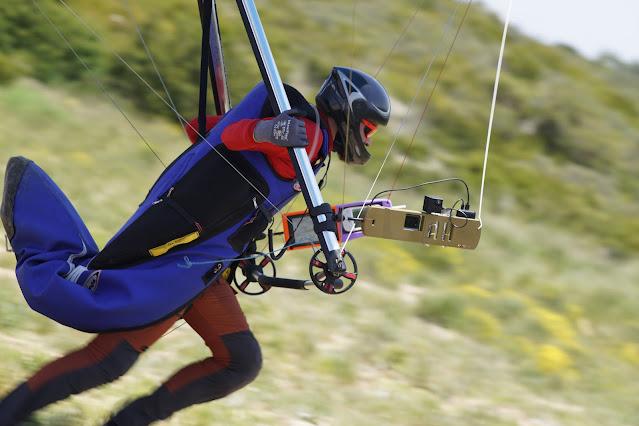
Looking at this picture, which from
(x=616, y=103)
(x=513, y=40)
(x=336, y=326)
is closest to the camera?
(x=336, y=326)

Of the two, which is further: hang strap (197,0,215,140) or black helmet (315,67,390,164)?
hang strap (197,0,215,140)

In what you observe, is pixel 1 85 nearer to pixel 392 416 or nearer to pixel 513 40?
pixel 392 416

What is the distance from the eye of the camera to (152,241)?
10.6ft

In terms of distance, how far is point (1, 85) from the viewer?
11.4 metres

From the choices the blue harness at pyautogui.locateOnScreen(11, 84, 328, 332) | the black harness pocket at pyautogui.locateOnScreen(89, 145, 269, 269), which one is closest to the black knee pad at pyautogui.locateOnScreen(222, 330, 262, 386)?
the blue harness at pyautogui.locateOnScreen(11, 84, 328, 332)

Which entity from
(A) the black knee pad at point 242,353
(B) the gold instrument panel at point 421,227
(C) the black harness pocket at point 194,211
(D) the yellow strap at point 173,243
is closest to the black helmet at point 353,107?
(B) the gold instrument panel at point 421,227

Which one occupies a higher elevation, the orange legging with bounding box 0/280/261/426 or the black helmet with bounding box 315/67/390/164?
the black helmet with bounding box 315/67/390/164

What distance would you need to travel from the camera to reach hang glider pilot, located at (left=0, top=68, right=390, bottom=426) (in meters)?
3.15

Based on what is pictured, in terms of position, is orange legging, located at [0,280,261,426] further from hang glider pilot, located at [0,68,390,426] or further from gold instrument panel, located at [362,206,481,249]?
gold instrument panel, located at [362,206,481,249]

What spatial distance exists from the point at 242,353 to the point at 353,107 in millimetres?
1064

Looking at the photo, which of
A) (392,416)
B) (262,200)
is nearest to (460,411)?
(392,416)

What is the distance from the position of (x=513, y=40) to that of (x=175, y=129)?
18910 mm

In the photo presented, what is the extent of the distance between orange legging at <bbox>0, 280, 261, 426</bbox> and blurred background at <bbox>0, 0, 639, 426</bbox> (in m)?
0.48

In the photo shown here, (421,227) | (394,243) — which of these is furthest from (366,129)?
(394,243)
